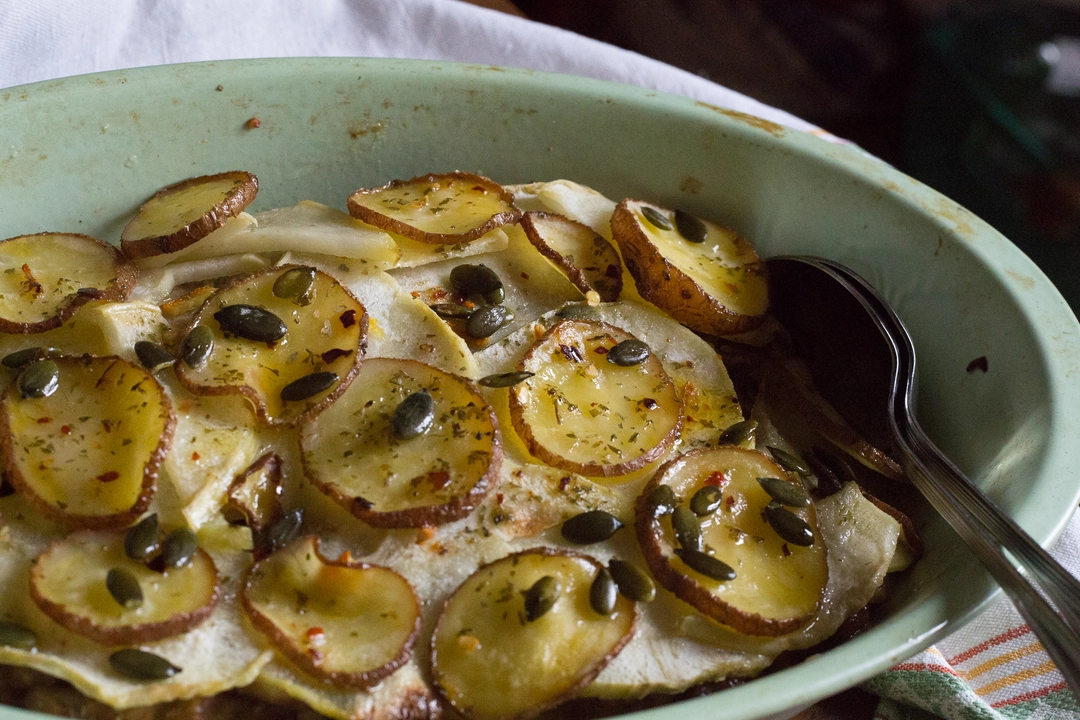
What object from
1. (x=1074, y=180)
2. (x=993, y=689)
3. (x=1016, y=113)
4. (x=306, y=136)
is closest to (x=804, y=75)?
(x=1016, y=113)

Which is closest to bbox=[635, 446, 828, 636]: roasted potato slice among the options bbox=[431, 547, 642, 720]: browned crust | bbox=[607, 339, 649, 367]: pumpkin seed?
bbox=[431, 547, 642, 720]: browned crust

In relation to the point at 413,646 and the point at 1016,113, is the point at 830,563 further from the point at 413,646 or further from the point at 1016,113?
the point at 1016,113

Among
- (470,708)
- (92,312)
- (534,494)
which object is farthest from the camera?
(92,312)

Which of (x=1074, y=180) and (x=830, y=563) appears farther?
(x=1074, y=180)

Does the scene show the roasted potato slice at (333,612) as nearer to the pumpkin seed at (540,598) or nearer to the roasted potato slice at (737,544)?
the pumpkin seed at (540,598)

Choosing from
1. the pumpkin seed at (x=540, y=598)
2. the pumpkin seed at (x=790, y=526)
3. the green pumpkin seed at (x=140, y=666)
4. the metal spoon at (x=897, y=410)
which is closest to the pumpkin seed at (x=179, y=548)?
the green pumpkin seed at (x=140, y=666)

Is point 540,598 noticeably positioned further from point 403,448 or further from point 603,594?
point 403,448

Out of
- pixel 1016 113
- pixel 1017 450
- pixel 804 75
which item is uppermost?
pixel 1017 450

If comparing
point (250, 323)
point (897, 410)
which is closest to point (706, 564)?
point (897, 410)
